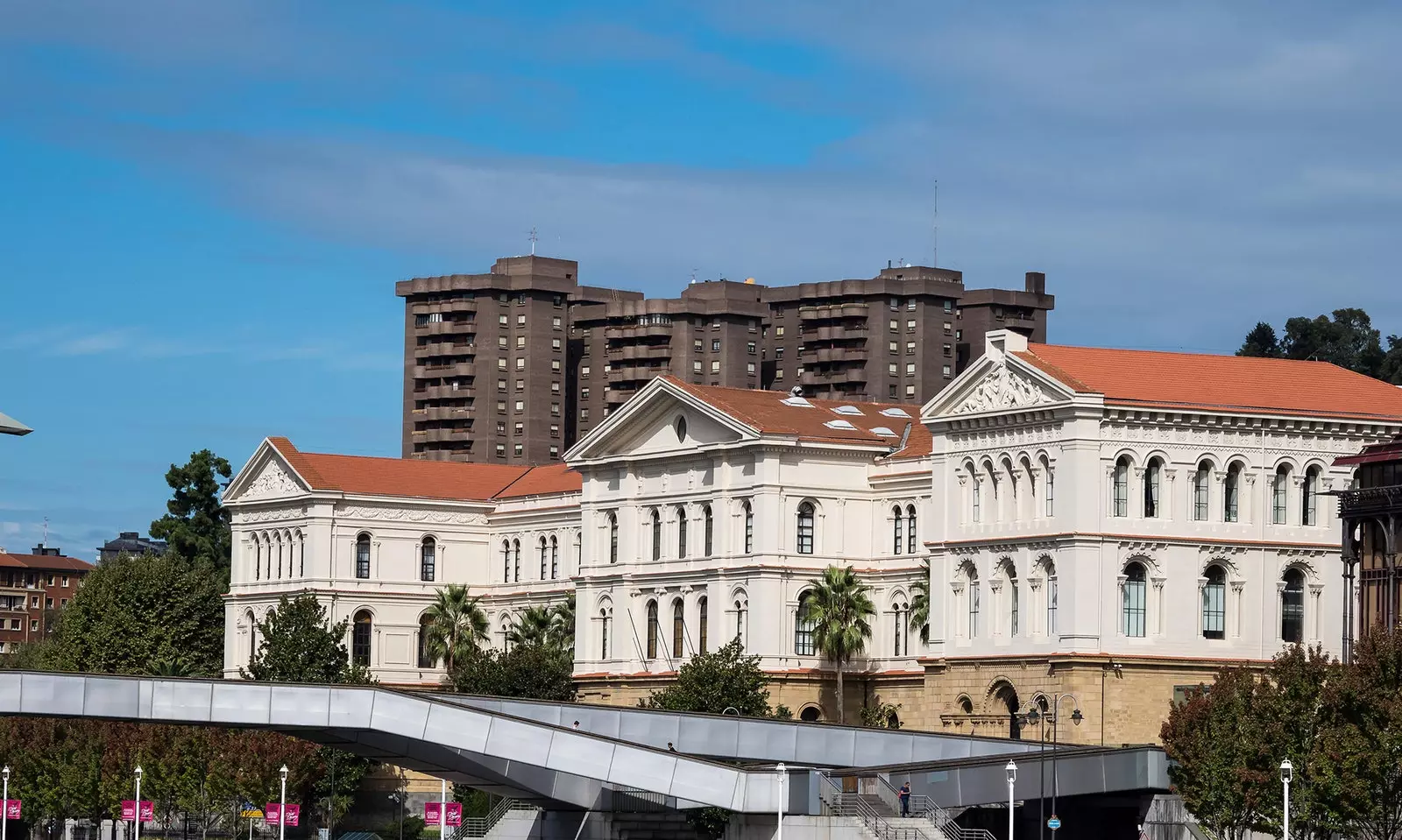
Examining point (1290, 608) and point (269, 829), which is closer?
point (1290, 608)

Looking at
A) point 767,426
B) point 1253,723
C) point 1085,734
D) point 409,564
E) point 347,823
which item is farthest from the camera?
point 409,564

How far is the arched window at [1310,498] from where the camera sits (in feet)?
408

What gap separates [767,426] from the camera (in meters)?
140

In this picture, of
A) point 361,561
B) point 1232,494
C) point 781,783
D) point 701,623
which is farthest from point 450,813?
point 361,561

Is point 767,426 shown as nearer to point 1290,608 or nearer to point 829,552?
point 829,552

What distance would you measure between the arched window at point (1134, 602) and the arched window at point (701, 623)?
2970cm

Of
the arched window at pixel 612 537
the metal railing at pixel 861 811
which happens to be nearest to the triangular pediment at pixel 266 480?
the arched window at pixel 612 537

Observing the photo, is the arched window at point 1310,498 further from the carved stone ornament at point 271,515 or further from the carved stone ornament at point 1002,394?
the carved stone ornament at point 271,515

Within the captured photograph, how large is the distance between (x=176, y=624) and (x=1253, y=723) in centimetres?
10454

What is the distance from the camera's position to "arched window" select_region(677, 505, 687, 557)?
5802 inches

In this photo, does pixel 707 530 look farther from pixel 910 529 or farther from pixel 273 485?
pixel 273 485

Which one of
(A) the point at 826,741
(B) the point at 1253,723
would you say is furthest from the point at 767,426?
(B) the point at 1253,723

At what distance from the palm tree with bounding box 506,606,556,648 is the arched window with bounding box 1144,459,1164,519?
46.3 m

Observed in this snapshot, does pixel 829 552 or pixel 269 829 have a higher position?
pixel 829 552
